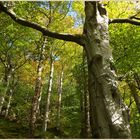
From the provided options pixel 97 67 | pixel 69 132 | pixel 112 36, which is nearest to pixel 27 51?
pixel 69 132

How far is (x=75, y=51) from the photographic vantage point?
20.5 meters

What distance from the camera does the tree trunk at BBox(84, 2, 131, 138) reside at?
4191mm

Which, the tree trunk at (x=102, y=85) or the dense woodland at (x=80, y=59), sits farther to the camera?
the dense woodland at (x=80, y=59)

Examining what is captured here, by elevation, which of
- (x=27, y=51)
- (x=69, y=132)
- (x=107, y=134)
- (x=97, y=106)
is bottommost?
(x=107, y=134)

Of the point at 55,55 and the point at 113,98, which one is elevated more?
the point at 55,55

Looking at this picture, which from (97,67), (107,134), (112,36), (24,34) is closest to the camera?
(107,134)

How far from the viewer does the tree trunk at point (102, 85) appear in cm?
419

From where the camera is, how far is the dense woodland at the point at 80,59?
4.51 m

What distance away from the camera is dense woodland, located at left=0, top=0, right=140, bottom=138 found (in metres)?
4.51

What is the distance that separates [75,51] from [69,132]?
20.2 ft

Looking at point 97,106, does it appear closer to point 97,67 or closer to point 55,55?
point 97,67

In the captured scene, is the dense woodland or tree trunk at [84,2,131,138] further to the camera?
the dense woodland

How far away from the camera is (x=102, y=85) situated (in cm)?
456

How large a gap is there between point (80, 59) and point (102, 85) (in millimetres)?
15198
